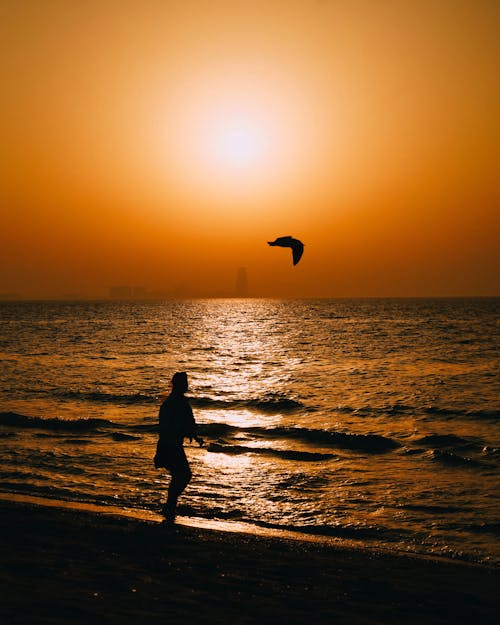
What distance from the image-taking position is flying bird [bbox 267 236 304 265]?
9.82 meters

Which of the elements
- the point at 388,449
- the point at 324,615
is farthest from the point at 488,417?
the point at 324,615

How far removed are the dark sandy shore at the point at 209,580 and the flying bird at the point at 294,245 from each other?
14.2 feet

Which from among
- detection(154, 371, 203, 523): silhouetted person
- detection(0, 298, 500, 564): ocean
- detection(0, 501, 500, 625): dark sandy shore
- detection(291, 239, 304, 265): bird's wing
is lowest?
detection(0, 298, 500, 564): ocean

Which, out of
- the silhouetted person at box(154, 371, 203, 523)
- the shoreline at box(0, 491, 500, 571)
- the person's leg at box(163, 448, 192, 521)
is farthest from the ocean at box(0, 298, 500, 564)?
the silhouetted person at box(154, 371, 203, 523)

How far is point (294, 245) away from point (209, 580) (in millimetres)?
5032

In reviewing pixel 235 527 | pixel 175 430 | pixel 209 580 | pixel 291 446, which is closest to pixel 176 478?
pixel 175 430

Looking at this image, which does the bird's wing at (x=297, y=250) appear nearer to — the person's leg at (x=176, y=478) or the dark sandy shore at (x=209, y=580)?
the person's leg at (x=176, y=478)

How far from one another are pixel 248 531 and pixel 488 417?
1555 centimetres

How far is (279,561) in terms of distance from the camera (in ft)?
27.5

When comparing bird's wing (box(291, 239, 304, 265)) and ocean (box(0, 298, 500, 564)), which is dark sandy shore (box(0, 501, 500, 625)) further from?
bird's wing (box(291, 239, 304, 265))

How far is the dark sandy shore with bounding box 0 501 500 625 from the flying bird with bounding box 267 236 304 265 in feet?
14.2

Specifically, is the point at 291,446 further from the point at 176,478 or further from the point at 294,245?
the point at 294,245

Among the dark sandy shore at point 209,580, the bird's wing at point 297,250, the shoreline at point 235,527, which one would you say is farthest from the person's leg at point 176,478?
the bird's wing at point 297,250

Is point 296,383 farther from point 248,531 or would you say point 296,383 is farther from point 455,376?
point 248,531
